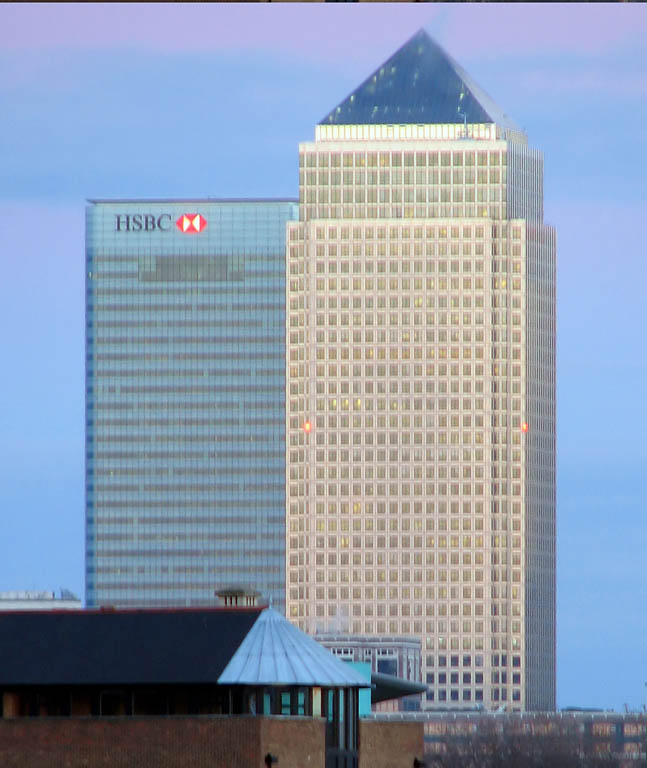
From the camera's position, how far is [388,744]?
357ft

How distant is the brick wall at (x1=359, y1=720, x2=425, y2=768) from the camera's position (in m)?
106

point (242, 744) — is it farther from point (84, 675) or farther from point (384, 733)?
point (384, 733)

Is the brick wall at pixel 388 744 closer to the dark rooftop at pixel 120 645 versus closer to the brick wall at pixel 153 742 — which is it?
the dark rooftop at pixel 120 645

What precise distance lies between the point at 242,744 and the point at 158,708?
5.14m

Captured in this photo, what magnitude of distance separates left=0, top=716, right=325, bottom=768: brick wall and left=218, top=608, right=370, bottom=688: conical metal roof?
2.14m

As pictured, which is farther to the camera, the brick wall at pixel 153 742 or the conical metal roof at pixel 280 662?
the conical metal roof at pixel 280 662

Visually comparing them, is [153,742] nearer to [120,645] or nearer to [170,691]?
[170,691]

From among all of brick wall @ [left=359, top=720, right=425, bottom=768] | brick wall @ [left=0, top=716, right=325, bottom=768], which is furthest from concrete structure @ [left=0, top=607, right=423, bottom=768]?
brick wall @ [left=359, top=720, right=425, bottom=768]

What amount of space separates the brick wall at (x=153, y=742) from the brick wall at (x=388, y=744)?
340 inches

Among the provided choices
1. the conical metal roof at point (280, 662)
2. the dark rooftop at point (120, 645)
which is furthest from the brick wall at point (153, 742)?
the dark rooftop at point (120, 645)

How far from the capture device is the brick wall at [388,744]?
10600 cm

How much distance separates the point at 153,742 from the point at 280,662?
6.48m

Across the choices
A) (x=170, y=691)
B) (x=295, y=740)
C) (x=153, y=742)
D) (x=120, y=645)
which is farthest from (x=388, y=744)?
(x=153, y=742)

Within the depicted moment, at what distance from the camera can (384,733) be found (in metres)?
109
